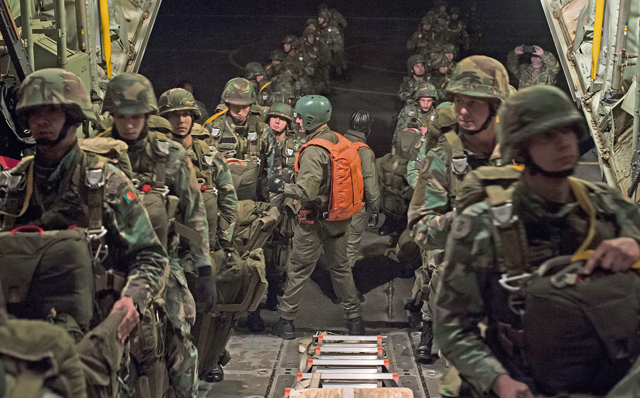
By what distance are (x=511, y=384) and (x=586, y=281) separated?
422 millimetres

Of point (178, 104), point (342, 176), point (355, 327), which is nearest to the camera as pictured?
point (178, 104)

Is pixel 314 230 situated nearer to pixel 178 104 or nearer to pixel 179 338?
pixel 178 104

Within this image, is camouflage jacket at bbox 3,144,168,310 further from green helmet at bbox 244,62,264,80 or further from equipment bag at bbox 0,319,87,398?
green helmet at bbox 244,62,264,80

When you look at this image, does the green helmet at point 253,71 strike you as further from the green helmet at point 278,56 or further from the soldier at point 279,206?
the soldier at point 279,206

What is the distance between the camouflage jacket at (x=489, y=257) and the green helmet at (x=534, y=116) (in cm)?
17

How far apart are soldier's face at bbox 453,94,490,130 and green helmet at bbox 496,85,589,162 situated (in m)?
1.48

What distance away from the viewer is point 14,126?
554 cm

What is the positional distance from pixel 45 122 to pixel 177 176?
Answer: 1.52m

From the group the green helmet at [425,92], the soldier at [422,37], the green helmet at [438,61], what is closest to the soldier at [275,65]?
the green helmet at [438,61]

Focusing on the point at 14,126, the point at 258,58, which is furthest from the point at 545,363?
the point at 258,58

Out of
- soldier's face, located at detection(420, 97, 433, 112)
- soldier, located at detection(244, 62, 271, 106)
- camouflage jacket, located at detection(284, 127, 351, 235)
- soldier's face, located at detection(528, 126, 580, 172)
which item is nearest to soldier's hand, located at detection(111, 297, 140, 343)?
soldier's face, located at detection(528, 126, 580, 172)

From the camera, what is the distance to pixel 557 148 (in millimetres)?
2383

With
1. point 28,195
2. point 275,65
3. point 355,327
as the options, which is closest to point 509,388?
point 28,195

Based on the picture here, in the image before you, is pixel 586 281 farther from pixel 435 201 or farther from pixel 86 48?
pixel 86 48
